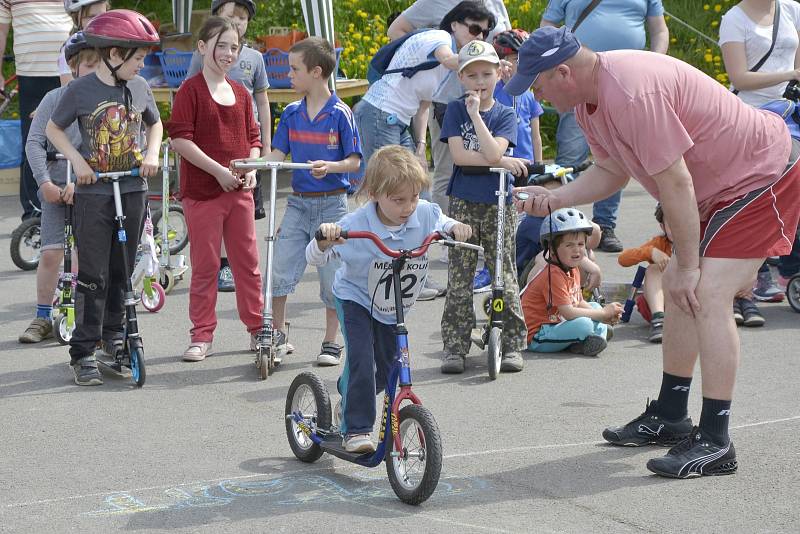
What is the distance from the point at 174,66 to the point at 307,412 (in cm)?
764

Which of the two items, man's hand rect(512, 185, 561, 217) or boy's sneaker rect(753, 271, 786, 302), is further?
boy's sneaker rect(753, 271, 786, 302)

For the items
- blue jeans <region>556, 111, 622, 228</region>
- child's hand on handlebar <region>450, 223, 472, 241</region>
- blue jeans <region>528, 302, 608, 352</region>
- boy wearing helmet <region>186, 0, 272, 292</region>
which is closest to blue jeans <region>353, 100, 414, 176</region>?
boy wearing helmet <region>186, 0, 272, 292</region>

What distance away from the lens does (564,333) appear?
7668 mm

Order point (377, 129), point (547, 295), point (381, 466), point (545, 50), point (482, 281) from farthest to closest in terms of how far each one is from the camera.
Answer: point (377, 129) → point (482, 281) → point (547, 295) → point (381, 466) → point (545, 50)

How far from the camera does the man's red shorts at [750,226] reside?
5.26 meters

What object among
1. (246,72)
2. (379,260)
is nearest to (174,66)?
(246,72)

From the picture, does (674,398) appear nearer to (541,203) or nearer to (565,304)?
(541,203)

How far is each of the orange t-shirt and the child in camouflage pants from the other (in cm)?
41

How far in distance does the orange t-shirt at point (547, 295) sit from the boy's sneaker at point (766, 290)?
1715mm

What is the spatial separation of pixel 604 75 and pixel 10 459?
316 centimetres

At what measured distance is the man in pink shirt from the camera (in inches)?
197

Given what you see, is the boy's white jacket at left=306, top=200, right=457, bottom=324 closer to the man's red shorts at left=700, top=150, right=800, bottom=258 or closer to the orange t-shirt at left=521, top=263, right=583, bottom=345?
the man's red shorts at left=700, top=150, right=800, bottom=258

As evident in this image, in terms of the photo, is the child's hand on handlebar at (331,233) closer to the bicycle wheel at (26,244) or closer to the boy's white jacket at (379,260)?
the boy's white jacket at (379,260)

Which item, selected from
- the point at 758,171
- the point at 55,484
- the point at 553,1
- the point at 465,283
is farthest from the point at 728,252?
the point at 553,1
